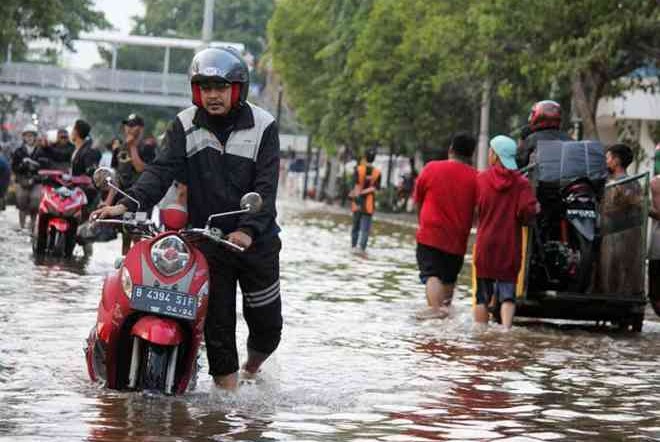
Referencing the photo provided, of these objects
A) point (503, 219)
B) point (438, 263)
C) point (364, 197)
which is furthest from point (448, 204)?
point (364, 197)

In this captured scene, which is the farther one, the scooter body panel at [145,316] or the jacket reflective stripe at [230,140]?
the jacket reflective stripe at [230,140]

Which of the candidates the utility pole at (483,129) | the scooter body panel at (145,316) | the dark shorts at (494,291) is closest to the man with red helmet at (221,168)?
the scooter body panel at (145,316)

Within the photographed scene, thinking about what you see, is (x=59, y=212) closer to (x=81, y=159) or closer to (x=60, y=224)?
(x=60, y=224)

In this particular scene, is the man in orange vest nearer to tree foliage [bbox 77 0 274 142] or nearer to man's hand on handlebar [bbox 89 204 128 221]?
man's hand on handlebar [bbox 89 204 128 221]

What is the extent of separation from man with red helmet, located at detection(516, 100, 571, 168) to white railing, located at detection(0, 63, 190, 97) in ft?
243

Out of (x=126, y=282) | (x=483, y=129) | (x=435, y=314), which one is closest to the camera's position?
(x=126, y=282)

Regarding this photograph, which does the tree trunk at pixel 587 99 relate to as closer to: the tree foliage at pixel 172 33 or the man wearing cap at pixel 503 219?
the man wearing cap at pixel 503 219

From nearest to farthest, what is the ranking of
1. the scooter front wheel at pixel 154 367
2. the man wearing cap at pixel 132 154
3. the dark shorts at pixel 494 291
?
the scooter front wheel at pixel 154 367 < the dark shorts at pixel 494 291 < the man wearing cap at pixel 132 154

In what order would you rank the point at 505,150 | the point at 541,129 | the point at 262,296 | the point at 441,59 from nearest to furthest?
the point at 262,296 → the point at 505,150 → the point at 541,129 → the point at 441,59

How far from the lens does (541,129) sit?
589 inches

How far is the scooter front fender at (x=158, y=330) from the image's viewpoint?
27.7 ft

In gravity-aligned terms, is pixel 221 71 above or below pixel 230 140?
above

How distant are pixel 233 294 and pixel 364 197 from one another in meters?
18.3

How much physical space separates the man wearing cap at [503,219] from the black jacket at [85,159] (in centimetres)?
677
